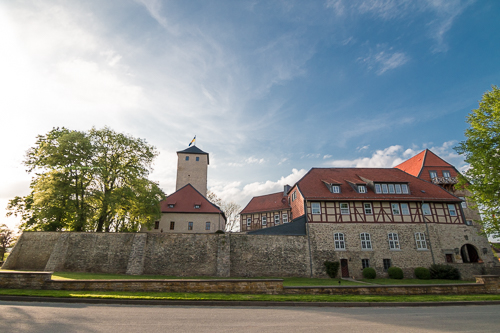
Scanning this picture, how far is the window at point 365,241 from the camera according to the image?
2495 cm

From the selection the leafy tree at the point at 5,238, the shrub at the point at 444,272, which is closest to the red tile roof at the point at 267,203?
the shrub at the point at 444,272

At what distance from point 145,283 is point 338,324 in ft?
26.8

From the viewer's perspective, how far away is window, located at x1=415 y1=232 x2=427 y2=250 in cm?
2531

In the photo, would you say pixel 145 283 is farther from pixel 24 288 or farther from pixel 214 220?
pixel 214 220

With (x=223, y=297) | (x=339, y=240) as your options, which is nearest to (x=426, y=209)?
(x=339, y=240)

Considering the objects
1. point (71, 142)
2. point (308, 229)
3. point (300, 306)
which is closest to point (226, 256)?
point (308, 229)

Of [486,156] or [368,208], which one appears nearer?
[486,156]

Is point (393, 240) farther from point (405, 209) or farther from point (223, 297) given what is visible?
point (223, 297)

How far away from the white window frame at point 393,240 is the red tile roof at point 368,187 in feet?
11.3

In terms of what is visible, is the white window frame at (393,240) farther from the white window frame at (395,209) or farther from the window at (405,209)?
the window at (405,209)

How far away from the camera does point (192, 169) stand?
139ft

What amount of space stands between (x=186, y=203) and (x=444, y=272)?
2748 cm

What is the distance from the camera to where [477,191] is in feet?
57.1

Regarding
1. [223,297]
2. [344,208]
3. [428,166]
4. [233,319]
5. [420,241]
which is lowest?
[233,319]
